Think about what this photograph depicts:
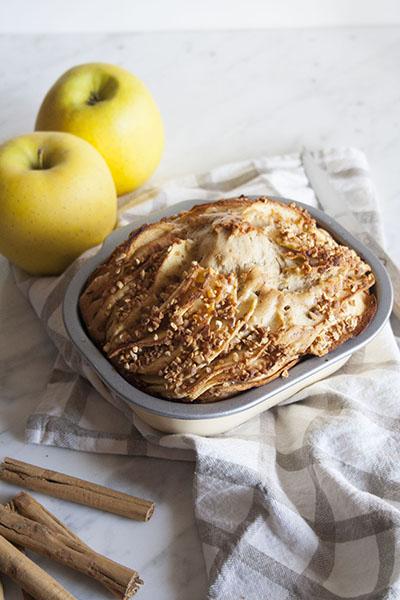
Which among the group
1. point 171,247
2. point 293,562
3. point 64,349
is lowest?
point 293,562

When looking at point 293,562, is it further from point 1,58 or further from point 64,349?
point 1,58

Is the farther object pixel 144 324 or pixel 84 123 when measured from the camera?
pixel 84 123

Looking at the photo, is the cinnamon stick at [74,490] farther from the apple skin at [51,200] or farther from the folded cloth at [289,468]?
the apple skin at [51,200]

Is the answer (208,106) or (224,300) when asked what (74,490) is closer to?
(224,300)

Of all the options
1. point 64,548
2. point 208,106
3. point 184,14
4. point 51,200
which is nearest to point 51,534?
point 64,548

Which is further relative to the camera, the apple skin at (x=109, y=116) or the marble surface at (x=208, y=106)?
the apple skin at (x=109, y=116)

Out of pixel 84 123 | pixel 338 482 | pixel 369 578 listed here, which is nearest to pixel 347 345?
pixel 338 482

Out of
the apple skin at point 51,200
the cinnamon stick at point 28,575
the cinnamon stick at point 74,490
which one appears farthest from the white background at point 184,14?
the cinnamon stick at point 28,575
